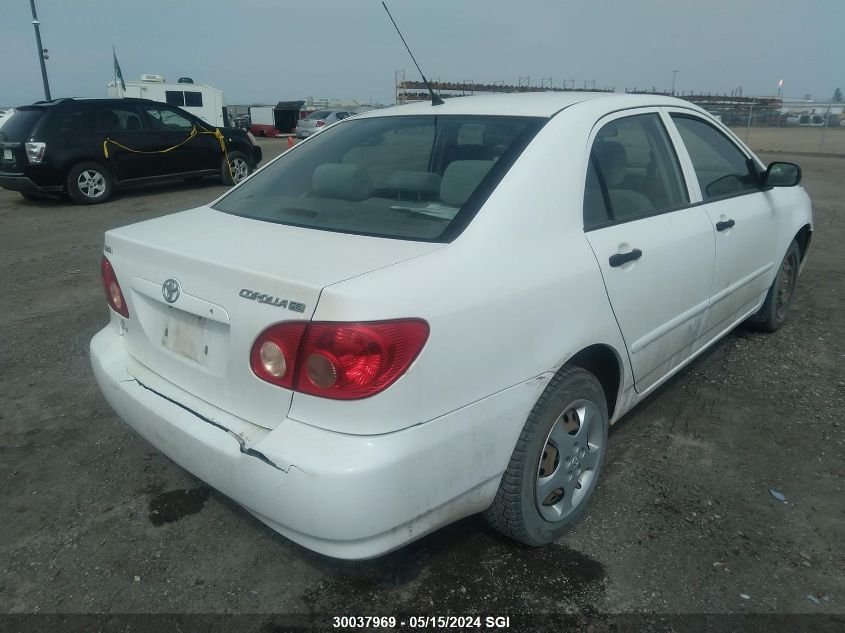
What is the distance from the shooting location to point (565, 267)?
7.47 feet

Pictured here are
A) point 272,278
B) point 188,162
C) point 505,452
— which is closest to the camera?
point 272,278

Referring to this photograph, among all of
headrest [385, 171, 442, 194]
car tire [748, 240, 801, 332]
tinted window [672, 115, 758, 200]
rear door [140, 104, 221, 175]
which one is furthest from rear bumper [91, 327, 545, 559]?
rear door [140, 104, 221, 175]

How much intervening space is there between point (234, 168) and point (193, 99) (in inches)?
577

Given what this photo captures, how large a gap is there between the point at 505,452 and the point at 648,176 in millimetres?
1594

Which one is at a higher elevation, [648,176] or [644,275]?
[648,176]

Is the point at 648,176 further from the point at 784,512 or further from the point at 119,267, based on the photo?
the point at 119,267

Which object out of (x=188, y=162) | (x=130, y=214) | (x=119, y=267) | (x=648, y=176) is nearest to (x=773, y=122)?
(x=188, y=162)

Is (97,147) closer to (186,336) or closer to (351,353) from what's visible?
(186,336)

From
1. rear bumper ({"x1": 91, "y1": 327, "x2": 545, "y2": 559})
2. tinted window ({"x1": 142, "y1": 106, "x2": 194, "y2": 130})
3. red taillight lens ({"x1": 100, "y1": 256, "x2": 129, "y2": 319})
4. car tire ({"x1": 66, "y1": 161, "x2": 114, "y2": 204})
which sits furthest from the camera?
tinted window ({"x1": 142, "y1": 106, "x2": 194, "y2": 130})

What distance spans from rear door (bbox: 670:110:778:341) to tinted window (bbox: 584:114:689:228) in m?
0.22

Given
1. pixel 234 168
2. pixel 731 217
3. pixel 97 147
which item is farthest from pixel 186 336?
pixel 234 168

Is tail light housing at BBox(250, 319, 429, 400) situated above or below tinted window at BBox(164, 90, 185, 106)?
below

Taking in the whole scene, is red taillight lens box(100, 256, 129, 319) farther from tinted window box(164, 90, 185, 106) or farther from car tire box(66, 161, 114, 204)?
tinted window box(164, 90, 185, 106)

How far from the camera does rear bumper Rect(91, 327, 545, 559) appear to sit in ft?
5.86
